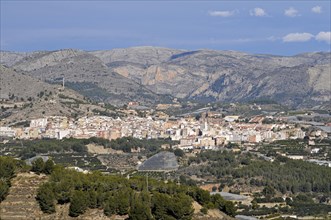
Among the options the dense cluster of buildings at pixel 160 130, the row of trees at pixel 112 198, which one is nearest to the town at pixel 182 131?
the dense cluster of buildings at pixel 160 130

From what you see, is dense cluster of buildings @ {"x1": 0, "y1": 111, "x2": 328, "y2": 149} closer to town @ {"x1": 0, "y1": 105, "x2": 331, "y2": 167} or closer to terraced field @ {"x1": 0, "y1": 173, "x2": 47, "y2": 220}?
town @ {"x1": 0, "y1": 105, "x2": 331, "y2": 167}

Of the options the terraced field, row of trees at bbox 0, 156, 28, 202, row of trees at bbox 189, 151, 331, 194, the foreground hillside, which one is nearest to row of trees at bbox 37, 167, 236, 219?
the foreground hillside

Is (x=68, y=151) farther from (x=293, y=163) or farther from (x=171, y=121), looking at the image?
(x=171, y=121)

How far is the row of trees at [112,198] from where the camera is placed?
162ft

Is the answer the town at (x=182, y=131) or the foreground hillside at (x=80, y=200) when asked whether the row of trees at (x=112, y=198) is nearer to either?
the foreground hillside at (x=80, y=200)

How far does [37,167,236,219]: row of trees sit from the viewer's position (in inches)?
1939

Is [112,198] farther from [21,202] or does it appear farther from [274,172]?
[274,172]

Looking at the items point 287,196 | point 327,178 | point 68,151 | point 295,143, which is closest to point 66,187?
point 287,196

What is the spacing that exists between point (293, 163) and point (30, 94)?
83226 millimetres

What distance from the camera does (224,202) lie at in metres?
56.6

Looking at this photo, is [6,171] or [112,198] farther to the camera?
[6,171]

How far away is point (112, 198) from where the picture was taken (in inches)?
1987

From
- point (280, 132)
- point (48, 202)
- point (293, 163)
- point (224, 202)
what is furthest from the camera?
point (280, 132)

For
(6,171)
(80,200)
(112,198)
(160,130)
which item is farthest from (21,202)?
(160,130)
